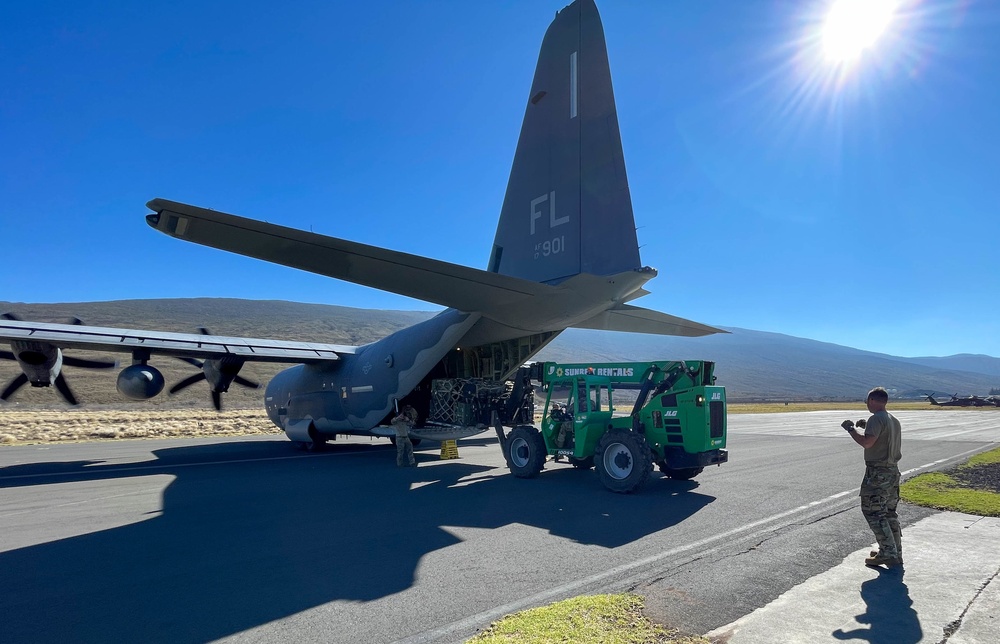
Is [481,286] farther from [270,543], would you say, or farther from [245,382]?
[245,382]

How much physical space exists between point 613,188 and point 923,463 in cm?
1076

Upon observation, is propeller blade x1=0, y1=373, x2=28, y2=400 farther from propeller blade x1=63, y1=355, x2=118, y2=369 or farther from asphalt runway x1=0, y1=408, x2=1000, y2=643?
asphalt runway x1=0, y1=408, x2=1000, y2=643

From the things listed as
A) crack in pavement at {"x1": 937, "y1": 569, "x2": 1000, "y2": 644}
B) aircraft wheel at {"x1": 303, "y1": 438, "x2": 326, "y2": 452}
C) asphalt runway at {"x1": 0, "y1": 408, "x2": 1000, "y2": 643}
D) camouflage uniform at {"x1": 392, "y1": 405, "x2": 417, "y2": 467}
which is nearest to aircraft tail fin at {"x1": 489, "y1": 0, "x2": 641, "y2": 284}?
asphalt runway at {"x1": 0, "y1": 408, "x2": 1000, "y2": 643}

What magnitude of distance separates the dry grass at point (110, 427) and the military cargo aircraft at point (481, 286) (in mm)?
9665

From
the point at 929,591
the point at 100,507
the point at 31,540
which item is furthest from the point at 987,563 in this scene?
the point at 100,507

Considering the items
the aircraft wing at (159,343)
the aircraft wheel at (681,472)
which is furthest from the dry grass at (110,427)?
the aircraft wheel at (681,472)

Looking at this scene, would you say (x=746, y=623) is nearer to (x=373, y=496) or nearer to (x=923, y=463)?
(x=373, y=496)

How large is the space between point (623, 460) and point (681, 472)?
176 cm

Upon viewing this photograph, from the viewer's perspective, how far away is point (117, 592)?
516 cm

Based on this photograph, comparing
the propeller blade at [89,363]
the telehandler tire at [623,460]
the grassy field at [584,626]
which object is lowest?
the grassy field at [584,626]

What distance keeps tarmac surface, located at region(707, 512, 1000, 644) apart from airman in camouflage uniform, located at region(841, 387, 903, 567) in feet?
0.56

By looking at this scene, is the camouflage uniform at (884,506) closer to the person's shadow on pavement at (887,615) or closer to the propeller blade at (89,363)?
the person's shadow on pavement at (887,615)

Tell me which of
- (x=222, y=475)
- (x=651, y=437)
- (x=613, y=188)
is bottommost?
(x=222, y=475)

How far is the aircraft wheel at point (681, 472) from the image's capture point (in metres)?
10.6
